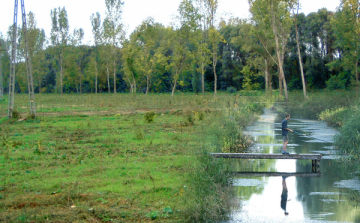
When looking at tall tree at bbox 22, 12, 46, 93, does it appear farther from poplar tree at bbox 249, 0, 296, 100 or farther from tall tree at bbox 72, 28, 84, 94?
poplar tree at bbox 249, 0, 296, 100

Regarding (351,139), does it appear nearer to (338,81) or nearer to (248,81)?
(338,81)

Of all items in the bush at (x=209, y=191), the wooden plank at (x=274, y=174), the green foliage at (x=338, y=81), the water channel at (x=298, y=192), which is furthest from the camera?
the green foliage at (x=338, y=81)

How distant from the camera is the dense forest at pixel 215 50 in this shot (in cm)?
4903

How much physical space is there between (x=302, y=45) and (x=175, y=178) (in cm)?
6478

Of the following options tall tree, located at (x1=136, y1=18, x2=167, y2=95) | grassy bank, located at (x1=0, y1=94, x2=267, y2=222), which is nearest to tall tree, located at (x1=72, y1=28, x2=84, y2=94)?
tall tree, located at (x1=136, y1=18, x2=167, y2=95)

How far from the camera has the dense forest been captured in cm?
4903

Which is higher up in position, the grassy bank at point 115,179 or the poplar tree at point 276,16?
the poplar tree at point 276,16

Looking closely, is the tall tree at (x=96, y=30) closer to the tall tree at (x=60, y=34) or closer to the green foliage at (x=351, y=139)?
the tall tree at (x=60, y=34)

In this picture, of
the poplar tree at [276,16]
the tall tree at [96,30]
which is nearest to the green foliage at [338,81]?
the poplar tree at [276,16]

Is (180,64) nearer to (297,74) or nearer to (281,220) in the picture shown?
(297,74)

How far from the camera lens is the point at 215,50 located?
60.0m

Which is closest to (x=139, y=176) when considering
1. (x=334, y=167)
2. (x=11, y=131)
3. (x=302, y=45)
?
(x=334, y=167)

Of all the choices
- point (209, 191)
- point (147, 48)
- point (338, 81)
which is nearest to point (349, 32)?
point (338, 81)

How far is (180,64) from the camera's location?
1984 inches
